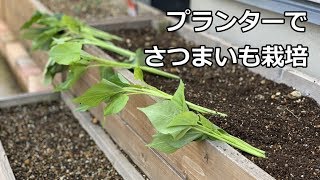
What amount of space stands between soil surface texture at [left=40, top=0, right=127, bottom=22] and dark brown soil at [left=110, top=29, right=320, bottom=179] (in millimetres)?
1329

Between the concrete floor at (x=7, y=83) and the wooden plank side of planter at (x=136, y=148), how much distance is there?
4.95ft

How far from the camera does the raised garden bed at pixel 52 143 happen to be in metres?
2.58

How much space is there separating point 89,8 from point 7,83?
94 cm

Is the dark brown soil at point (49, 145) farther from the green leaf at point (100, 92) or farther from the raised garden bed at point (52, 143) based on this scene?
the green leaf at point (100, 92)

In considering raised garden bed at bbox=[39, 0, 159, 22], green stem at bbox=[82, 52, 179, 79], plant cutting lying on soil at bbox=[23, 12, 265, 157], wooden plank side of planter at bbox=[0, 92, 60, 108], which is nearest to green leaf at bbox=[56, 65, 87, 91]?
plant cutting lying on soil at bbox=[23, 12, 265, 157]

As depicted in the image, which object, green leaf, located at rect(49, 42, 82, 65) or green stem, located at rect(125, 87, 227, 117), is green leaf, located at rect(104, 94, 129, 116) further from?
green leaf, located at rect(49, 42, 82, 65)

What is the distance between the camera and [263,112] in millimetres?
2268

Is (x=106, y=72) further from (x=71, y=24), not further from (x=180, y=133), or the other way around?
(x=180, y=133)

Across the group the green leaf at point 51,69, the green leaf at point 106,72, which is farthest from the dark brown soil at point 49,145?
the green leaf at point 106,72

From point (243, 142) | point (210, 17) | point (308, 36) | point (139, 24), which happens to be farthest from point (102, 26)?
point (243, 142)

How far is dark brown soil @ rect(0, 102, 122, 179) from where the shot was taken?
8.50 ft

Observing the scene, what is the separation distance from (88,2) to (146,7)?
72cm

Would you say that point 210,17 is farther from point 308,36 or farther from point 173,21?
point 308,36

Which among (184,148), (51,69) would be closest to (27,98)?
(51,69)
